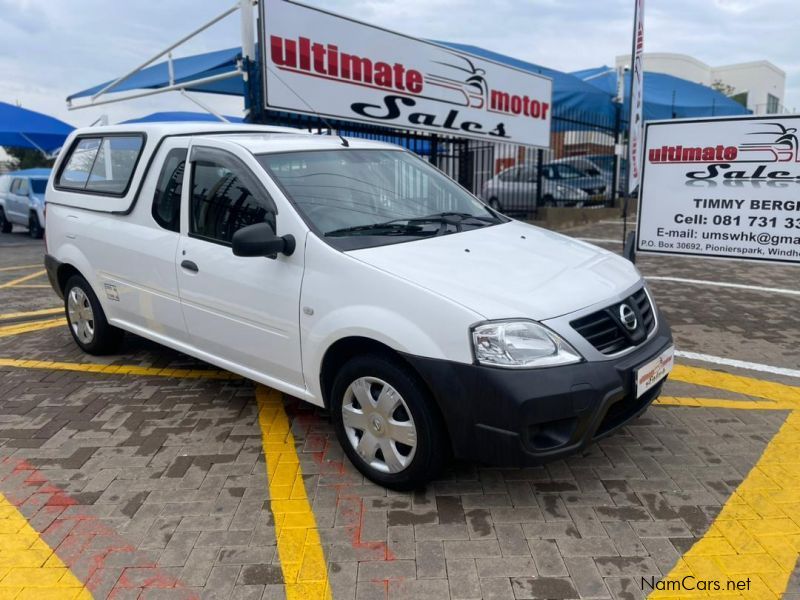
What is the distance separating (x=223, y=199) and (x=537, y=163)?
460 inches

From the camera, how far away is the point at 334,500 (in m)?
3.11

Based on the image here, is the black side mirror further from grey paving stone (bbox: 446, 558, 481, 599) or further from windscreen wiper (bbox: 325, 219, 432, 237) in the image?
grey paving stone (bbox: 446, 558, 481, 599)

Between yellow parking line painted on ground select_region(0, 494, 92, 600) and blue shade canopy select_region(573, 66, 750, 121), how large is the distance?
17582 millimetres

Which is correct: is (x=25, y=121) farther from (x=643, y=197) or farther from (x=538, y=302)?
(x=538, y=302)

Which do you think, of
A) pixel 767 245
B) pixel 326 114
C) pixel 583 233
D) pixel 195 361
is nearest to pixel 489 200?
pixel 583 233

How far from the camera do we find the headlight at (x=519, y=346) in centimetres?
271

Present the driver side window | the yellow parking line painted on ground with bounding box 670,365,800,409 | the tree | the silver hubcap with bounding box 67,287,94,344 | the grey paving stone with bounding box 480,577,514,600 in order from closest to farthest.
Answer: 1. the grey paving stone with bounding box 480,577,514,600
2. the driver side window
3. the yellow parking line painted on ground with bounding box 670,365,800,409
4. the silver hubcap with bounding box 67,287,94,344
5. the tree

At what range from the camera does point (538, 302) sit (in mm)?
2846

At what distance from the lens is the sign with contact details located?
563 centimetres

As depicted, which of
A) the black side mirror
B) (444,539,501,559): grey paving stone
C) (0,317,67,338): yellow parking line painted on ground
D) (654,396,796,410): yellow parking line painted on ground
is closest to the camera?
(444,539,501,559): grey paving stone

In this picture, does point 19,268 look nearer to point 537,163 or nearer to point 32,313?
point 32,313

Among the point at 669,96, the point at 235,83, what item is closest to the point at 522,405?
the point at 235,83

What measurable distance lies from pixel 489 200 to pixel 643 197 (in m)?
9.24

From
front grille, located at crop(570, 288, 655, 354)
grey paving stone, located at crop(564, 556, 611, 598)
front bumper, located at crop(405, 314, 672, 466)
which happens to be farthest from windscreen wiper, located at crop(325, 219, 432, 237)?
grey paving stone, located at crop(564, 556, 611, 598)
